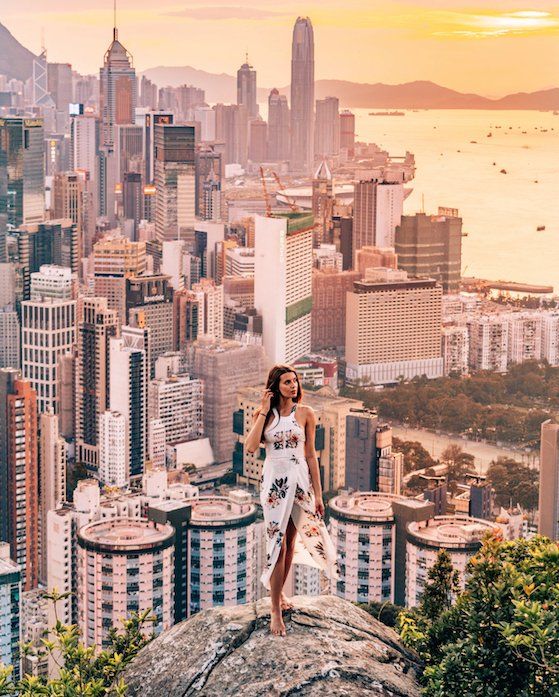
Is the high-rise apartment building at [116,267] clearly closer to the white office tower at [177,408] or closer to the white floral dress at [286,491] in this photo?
the white office tower at [177,408]

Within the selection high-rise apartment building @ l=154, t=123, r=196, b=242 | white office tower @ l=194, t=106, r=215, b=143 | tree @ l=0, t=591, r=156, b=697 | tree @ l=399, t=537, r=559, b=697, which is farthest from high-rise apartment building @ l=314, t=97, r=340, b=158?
tree @ l=399, t=537, r=559, b=697

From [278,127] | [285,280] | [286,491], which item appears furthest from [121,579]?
[278,127]

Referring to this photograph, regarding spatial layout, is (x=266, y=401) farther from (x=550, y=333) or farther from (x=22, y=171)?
(x=22, y=171)

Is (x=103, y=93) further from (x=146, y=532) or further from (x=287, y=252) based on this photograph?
(x=146, y=532)

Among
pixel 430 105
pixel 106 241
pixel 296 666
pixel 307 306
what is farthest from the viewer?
pixel 106 241

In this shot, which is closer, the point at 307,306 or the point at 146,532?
the point at 146,532

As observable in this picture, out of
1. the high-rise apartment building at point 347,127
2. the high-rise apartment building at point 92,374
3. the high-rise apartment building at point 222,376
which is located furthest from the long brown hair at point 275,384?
the high-rise apartment building at point 347,127

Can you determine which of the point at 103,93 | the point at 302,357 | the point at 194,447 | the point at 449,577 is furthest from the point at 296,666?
the point at 103,93
